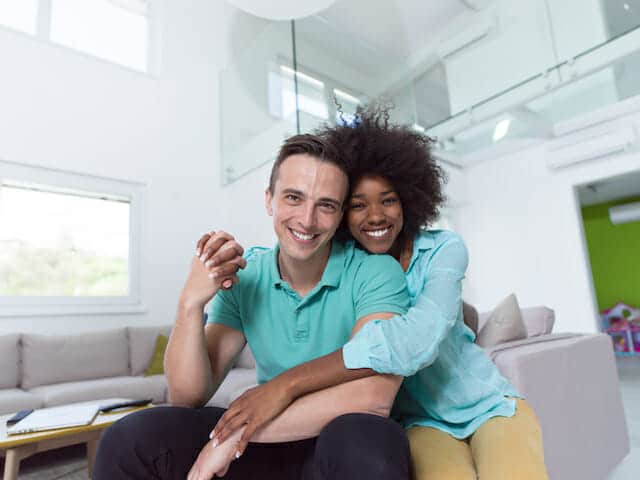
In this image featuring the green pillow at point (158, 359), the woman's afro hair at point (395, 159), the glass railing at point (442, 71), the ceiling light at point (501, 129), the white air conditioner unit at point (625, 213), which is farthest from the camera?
the white air conditioner unit at point (625, 213)

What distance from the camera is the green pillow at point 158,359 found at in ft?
11.4

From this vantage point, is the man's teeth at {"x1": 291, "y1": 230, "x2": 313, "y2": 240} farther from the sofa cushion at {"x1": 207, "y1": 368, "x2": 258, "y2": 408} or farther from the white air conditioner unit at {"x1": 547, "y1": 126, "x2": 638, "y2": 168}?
the white air conditioner unit at {"x1": 547, "y1": 126, "x2": 638, "y2": 168}

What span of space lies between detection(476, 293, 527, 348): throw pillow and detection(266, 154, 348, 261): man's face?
1.29m

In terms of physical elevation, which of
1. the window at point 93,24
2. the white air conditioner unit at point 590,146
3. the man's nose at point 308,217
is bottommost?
the man's nose at point 308,217

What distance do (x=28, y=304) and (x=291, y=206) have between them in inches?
137

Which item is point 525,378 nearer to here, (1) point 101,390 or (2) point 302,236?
(2) point 302,236

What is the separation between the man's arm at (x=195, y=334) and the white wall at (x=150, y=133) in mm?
3006

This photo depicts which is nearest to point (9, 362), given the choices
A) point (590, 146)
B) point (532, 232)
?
point (532, 232)

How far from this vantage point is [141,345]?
3635 millimetres

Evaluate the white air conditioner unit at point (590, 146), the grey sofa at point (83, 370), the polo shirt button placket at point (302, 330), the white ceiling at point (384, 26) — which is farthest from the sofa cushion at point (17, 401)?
the white air conditioner unit at point (590, 146)

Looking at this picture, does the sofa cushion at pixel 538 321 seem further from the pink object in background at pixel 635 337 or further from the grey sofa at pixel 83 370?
the pink object in background at pixel 635 337

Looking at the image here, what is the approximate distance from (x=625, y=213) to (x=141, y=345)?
7.69 m

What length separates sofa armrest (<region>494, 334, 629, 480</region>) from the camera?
59.9 inches

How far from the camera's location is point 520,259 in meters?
5.11
